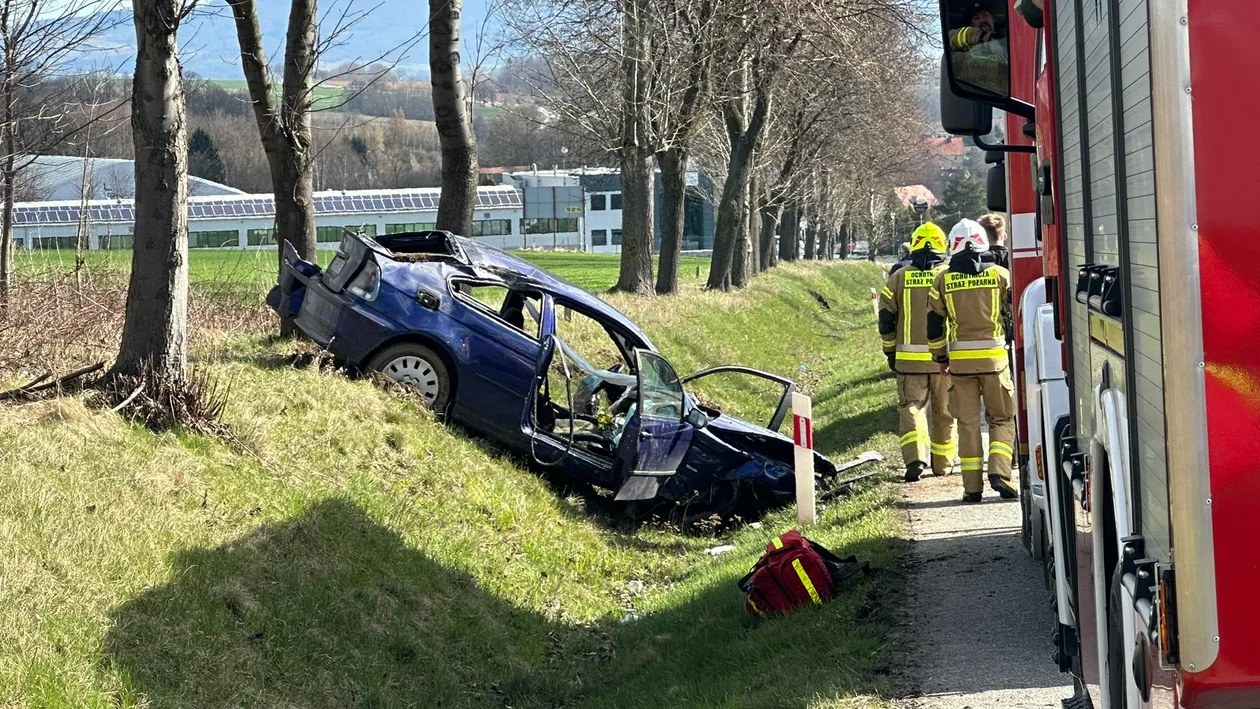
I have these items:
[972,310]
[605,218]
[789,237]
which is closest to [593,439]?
[972,310]

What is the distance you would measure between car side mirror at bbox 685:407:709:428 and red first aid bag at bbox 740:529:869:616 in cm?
384

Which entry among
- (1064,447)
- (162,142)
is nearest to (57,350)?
(162,142)

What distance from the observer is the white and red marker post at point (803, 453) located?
10.8 meters

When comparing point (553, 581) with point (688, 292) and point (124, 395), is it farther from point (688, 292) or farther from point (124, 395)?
point (688, 292)

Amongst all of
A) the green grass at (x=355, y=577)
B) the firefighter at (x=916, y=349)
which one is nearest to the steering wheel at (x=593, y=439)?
the green grass at (x=355, y=577)

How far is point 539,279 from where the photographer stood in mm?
12391

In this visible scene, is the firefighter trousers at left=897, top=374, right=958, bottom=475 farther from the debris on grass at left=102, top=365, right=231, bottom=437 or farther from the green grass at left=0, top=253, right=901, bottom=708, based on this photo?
the debris on grass at left=102, top=365, right=231, bottom=437

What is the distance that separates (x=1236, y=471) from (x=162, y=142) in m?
8.11

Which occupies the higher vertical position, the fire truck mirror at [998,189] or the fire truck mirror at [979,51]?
the fire truck mirror at [979,51]

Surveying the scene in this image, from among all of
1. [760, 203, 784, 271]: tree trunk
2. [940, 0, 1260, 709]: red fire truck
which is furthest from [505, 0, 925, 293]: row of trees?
[940, 0, 1260, 709]: red fire truck

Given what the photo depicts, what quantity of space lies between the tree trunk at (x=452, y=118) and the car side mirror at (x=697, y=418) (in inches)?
166

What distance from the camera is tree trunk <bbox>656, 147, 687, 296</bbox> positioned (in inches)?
1110

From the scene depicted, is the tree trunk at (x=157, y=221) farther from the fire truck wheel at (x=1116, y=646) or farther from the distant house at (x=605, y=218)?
the distant house at (x=605, y=218)

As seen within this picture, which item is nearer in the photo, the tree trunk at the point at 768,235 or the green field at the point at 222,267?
the green field at the point at 222,267
